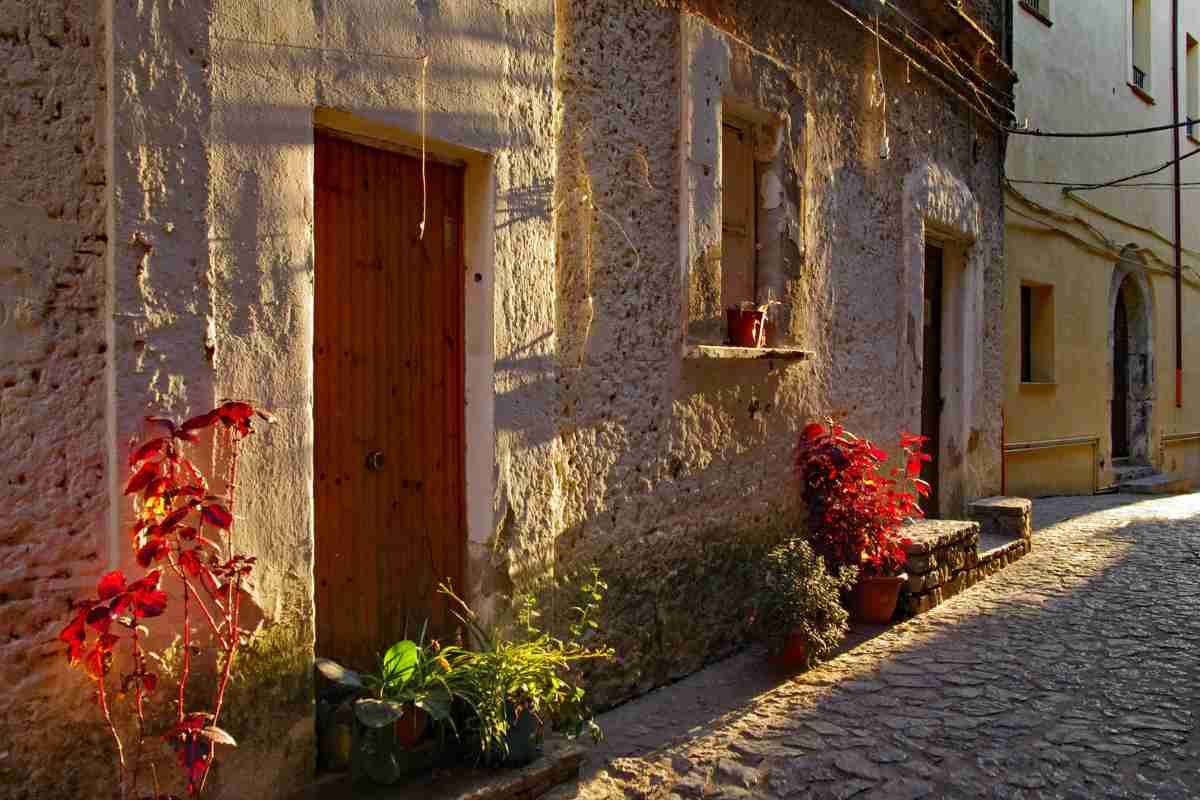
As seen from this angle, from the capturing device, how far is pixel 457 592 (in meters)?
3.63

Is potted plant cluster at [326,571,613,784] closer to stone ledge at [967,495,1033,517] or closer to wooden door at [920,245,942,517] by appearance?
wooden door at [920,245,942,517]

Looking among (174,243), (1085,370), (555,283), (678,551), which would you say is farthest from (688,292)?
(1085,370)

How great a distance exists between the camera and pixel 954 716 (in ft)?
13.5

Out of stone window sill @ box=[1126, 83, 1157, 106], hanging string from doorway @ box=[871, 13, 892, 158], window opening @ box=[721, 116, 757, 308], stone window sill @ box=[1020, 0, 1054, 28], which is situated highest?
stone window sill @ box=[1020, 0, 1054, 28]

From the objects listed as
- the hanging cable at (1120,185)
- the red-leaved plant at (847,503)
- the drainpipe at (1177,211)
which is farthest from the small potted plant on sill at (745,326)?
the drainpipe at (1177,211)

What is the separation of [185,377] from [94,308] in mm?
277

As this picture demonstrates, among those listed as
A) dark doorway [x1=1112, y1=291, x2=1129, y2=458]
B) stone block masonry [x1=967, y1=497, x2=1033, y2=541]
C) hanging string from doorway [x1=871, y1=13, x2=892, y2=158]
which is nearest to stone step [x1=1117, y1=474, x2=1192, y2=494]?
dark doorway [x1=1112, y1=291, x2=1129, y2=458]

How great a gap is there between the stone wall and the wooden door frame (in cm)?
130

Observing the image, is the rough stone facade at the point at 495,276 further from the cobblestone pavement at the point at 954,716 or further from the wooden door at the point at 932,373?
the wooden door at the point at 932,373

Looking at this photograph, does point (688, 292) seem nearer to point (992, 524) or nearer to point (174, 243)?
point (174, 243)

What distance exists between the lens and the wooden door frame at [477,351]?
3562 mm

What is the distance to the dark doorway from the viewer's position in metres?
13.4

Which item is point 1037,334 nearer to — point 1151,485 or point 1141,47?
point 1151,485

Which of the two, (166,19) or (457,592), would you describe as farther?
(457,592)
